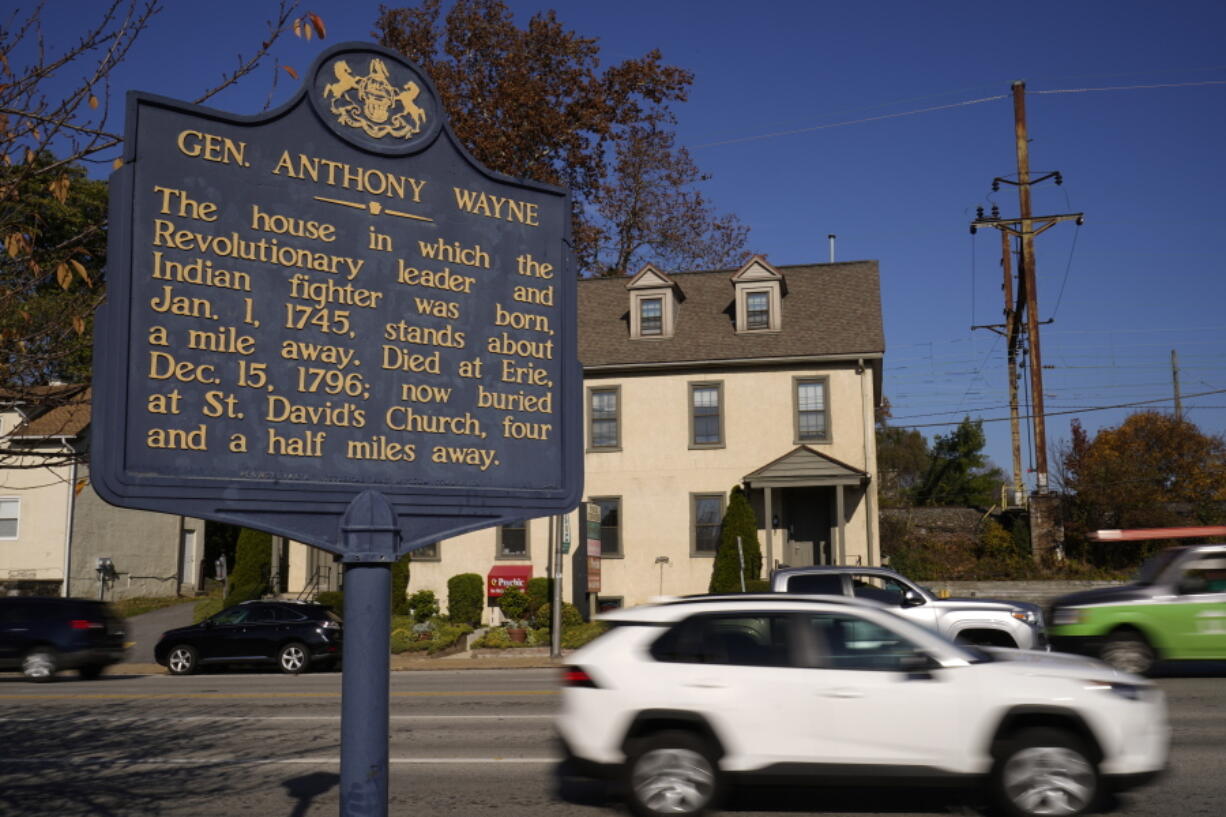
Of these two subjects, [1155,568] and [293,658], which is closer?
[1155,568]

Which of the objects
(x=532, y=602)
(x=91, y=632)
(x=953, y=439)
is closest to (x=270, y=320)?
(x=91, y=632)

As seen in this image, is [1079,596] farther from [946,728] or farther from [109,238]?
[109,238]

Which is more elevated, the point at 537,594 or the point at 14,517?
the point at 14,517

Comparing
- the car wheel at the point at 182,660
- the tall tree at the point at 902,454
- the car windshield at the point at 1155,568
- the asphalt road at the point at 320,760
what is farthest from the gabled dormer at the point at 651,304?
the tall tree at the point at 902,454

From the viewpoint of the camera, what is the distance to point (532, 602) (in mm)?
31141

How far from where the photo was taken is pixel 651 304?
3444cm

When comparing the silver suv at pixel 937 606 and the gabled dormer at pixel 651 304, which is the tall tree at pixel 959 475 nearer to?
the gabled dormer at pixel 651 304

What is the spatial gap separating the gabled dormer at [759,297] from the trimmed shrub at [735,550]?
5.69 metres

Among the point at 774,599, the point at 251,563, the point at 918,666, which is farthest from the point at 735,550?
the point at 918,666

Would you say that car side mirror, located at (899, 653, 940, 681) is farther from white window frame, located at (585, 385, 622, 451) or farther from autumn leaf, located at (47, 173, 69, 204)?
white window frame, located at (585, 385, 622, 451)

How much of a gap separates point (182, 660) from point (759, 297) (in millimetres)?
18562

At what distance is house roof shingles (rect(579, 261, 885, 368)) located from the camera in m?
32.5

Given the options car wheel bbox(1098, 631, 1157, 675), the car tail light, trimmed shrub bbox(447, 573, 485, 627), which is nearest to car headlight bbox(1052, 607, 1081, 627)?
car wheel bbox(1098, 631, 1157, 675)

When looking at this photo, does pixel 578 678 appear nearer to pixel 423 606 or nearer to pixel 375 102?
pixel 375 102
